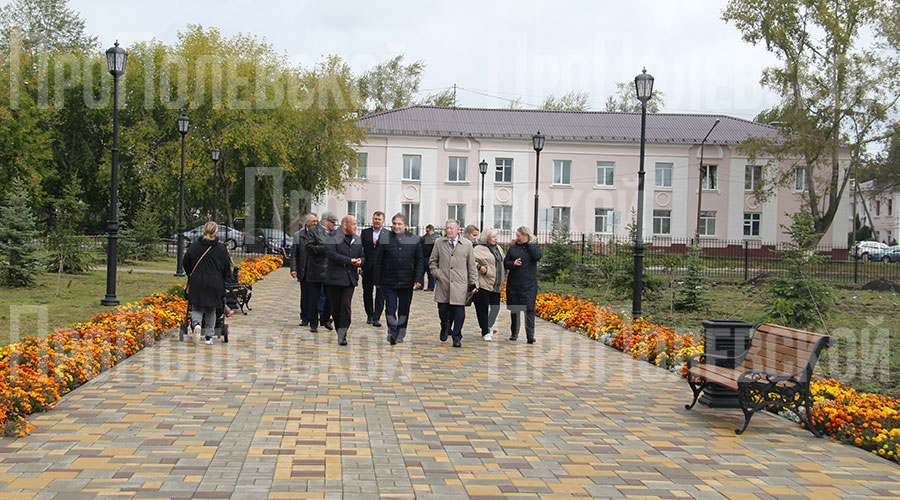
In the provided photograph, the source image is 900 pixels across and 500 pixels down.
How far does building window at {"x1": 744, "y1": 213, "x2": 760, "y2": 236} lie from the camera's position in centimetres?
4538

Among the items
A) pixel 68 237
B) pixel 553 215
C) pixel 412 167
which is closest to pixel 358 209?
pixel 412 167

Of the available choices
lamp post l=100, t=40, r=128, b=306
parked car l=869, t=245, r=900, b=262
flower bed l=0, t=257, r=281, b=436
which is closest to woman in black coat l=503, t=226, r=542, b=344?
flower bed l=0, t=257, r=281, b=436

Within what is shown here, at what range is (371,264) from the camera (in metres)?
12.4

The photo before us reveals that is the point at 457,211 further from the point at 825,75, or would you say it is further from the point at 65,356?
the point at 65,356

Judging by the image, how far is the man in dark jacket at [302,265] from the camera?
1237cm

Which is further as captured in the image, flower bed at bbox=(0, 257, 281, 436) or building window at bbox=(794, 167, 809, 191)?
building window at bbox=(794, 167, 809, 191)

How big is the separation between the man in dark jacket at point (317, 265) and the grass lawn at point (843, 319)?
235 inches

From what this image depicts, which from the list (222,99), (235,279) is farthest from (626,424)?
(222,99)

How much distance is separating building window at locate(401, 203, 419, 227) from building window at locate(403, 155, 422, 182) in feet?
5.16

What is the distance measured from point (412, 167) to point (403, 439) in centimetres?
3825

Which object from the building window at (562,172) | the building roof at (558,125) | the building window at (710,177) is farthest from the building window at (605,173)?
the building window at (710,177)

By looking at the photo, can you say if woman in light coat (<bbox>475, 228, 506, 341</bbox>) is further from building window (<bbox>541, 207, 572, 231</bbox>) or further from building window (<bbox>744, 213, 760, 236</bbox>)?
building window (<bbox>744, 213, 760, 236</bbox>)

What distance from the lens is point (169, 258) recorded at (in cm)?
3350

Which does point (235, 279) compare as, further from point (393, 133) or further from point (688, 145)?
point (688, 145)
